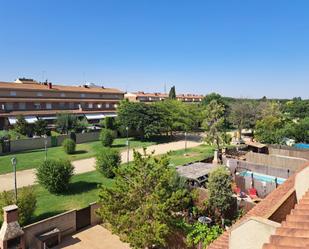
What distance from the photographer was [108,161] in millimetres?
23438

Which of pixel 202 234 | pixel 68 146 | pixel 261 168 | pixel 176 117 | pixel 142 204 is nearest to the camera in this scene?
pixel 142 204

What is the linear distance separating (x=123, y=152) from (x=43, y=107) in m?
25.9

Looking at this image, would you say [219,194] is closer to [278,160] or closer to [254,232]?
[254,232]

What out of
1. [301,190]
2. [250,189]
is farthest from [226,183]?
[301,190]

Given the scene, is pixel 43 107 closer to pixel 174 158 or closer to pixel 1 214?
pixel 174 158

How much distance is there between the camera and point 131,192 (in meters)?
12.0

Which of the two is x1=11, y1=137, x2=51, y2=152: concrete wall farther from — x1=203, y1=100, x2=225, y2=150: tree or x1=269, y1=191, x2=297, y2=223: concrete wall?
x1=269, y1=191, x2=297, y2=223: concrete wall

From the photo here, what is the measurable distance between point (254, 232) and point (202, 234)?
907cm

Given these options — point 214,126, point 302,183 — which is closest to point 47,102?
point 214,126

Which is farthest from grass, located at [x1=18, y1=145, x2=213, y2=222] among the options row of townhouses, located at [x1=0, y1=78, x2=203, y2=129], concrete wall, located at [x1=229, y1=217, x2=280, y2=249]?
row of townhouses, located at [x1=0, y1=78, x2=203, y2=129]

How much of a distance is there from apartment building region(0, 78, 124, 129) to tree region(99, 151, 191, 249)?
37529mm

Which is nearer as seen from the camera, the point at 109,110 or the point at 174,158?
the point at 174,158

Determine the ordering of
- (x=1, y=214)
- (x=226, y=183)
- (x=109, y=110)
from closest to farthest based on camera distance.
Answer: (x=1, y=214) → (x=226, y=183) → (x=109, y=110)

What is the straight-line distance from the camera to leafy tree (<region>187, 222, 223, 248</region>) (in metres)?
12.9
